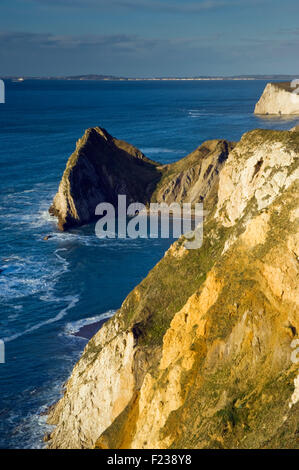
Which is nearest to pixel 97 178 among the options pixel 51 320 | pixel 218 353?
pixel 51 320

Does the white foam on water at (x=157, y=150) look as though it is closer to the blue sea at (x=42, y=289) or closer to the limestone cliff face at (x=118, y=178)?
the blue sea at (x=42, y=289)

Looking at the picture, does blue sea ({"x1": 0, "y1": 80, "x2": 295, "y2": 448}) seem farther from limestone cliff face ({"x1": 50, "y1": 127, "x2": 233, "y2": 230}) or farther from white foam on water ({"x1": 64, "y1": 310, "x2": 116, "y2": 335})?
limestone cliff face ({"x1": 50, "y1": 127, "x2": 233, "y2": 230})

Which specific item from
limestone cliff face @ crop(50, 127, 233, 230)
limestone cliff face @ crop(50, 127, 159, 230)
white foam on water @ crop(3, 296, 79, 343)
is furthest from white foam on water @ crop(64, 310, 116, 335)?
limestone cliff face @ crop(50, 127, 233, 230)

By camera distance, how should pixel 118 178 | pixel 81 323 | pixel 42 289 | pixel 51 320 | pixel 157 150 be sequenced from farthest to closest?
pixel 157 150
pixel 118 178
pixel 42 289
pixel 51 320
pixel 81 323

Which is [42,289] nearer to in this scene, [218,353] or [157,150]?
[218,353]

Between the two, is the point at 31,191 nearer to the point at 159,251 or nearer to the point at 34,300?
the point at 159,251

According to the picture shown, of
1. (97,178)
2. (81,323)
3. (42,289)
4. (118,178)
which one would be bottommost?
(81,323)
